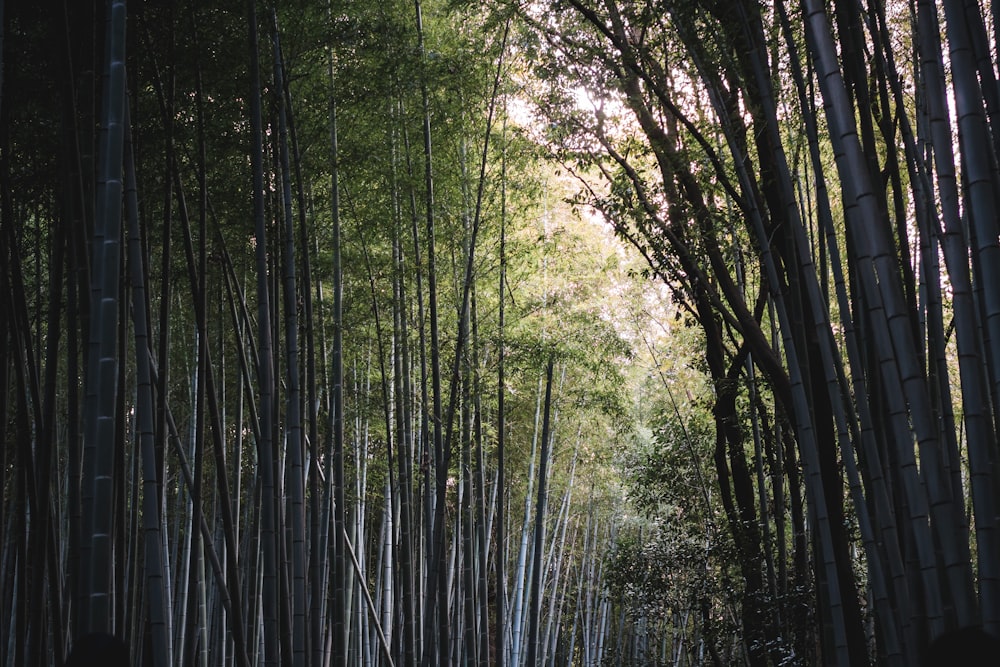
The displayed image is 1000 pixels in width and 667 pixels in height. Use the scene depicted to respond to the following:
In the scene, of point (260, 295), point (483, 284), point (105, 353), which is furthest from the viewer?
point (483, 284)

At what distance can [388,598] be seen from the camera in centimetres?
784

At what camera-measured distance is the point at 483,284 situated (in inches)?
296

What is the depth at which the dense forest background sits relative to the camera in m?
2.28

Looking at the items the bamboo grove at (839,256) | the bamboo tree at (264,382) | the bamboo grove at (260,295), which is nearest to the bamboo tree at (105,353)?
the bamboo grove at (260,295)

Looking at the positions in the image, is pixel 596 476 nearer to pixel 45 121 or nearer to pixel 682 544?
pixel 682 544

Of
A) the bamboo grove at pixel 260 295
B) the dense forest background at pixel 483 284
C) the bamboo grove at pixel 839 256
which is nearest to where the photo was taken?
the bamboo grove at pixel 839 256

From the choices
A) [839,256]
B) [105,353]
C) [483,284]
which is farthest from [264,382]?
[483,284]

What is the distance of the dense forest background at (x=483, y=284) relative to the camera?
2277 millimetres

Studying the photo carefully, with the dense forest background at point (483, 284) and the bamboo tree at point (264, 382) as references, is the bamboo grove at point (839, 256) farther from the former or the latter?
the bamboo tree at point (264, 382)

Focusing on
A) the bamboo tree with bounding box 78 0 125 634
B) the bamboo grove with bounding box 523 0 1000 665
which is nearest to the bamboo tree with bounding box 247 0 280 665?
the bamboo tree with bounding box 78 0 125 634

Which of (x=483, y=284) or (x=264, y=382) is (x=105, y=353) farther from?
(x=483, y=284)

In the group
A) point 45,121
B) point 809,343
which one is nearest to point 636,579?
point 809,343

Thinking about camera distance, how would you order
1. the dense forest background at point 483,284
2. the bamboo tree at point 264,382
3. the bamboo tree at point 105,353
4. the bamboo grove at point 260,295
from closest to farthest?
the dense forest background at point 483,284 → the bamboo tree at point 105,353 → the bamboo grove at point 260,295 → the bamboo tree at point 264,382

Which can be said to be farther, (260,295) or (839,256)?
(260,295)
